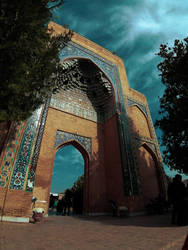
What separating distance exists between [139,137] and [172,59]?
18.1 feet

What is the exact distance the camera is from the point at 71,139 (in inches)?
374

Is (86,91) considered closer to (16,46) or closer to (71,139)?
(71,139)

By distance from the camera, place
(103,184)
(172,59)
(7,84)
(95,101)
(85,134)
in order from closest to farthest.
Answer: (7,84) → (172,59) → (103,184) → (85,134) → (95,101)

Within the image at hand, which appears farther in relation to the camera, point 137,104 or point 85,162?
point 137,104

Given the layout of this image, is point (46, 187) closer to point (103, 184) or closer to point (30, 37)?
point (103, 184)

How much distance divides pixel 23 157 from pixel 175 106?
20.6 feet

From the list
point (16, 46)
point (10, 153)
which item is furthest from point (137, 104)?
point (16, 46)

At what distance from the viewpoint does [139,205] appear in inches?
312

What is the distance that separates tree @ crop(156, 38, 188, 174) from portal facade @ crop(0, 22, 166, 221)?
7.97 feet

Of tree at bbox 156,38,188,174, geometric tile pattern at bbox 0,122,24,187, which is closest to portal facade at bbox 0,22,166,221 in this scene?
geometric tile pattern at bbox 0,122,24,187

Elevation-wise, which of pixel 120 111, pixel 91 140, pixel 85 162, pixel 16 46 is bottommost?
pixel 85 162

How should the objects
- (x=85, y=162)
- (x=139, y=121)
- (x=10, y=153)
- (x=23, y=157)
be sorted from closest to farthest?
(x=10, y=153) → (x=23, y=157) → (x=85, y=162) → (x=139, y=121)

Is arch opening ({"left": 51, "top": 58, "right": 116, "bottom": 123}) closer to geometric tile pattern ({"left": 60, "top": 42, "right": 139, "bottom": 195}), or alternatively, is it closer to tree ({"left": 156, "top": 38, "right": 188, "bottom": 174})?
geometric tile pattern ({"left": 60, "top": 42, "right": 139, "bottom": 195})

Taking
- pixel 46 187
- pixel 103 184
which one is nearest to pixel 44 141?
pixel 46 187
